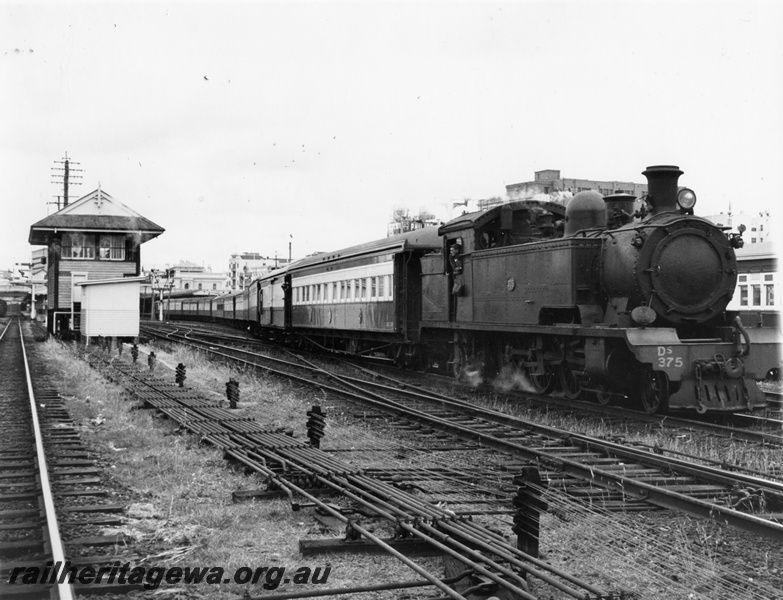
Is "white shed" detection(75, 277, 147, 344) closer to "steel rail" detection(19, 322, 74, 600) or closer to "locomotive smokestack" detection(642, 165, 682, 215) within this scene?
"steel rail" detection(19, 322, 74, 600)

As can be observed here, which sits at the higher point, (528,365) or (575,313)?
(575,313)

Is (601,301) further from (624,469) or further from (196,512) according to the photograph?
(196,512)

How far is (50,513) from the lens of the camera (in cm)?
532

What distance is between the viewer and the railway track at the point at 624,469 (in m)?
5.73

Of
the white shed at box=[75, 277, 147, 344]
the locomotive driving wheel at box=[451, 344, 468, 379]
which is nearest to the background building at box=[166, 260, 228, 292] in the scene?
the white shed at box=[75, 277, 147, 344]

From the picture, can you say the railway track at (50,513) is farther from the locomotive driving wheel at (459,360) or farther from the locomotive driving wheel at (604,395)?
the locomotive driving wheel at (459,360)

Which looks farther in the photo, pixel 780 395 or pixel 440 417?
pixel 780 395

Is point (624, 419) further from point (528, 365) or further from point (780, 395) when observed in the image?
point (780, 395)

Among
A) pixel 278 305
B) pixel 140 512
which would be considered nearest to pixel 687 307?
pixel 140 512

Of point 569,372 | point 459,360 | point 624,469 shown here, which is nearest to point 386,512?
point 624,469

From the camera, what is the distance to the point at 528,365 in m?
12.9

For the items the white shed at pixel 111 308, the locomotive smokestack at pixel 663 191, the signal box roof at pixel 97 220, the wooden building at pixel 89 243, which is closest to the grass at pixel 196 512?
the locomotive smokestack at pixel 663 191

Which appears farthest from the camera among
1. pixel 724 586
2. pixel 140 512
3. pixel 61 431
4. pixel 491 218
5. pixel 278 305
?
pixel 278 305

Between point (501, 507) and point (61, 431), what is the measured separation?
592 cm
